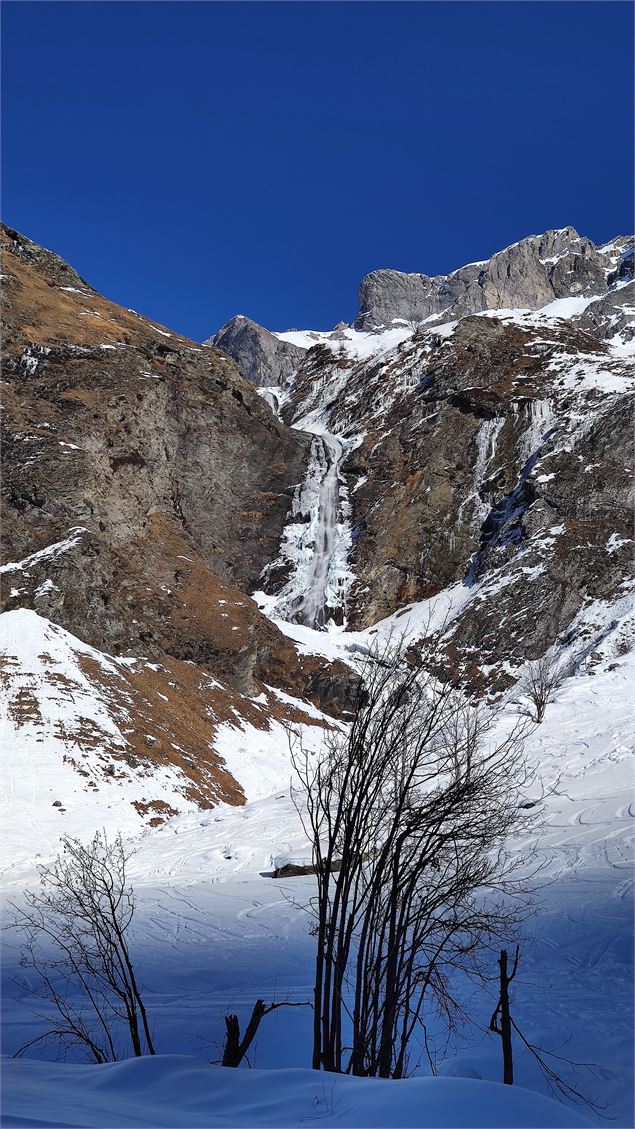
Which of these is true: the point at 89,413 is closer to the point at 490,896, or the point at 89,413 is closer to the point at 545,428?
the point at 545,428

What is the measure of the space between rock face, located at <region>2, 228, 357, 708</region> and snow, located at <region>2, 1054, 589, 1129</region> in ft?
103

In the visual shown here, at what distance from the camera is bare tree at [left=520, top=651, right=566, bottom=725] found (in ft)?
97.6

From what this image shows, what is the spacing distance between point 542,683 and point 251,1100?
27415 mm

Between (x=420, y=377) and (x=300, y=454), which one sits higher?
(x=420, y=377)

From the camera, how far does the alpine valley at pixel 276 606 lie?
13383 mm

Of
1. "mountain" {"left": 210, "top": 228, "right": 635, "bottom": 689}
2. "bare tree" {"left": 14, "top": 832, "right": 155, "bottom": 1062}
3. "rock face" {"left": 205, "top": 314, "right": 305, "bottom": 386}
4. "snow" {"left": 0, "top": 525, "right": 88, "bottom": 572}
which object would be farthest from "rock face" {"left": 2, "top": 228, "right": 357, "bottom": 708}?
"rock face" {"left": 205, "top": 314, "right": 305, "bottom": 386}

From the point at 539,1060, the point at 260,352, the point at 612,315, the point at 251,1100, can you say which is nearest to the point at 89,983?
the point at 539,1060

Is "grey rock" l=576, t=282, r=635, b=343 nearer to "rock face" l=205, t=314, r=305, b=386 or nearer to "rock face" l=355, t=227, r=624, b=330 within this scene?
"rock face" l=355, t=227, r=624, b=330

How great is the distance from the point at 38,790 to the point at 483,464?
47168 millimetres

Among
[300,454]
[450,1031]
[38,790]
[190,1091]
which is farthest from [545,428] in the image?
[190,1091]

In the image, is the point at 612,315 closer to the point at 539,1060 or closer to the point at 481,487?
the point at 481,487

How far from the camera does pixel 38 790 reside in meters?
24.0

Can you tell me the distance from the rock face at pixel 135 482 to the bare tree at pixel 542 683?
10392mm

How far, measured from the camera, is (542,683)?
1260 inches
